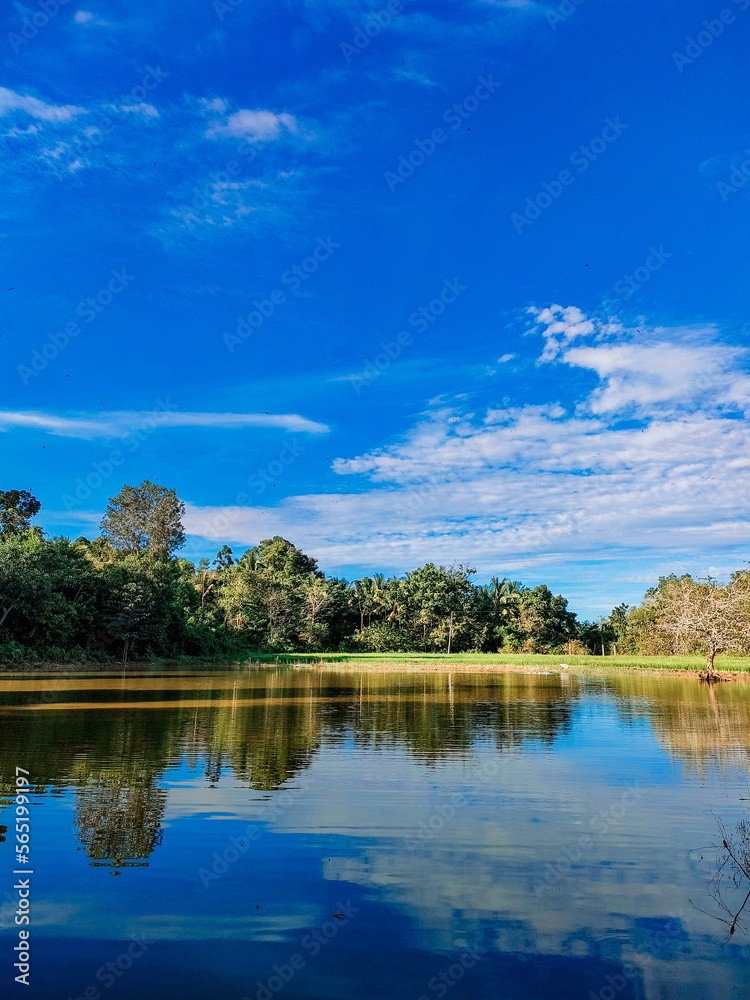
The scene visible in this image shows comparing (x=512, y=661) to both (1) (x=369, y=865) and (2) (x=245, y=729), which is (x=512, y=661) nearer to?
(2) (x=245, y=729)

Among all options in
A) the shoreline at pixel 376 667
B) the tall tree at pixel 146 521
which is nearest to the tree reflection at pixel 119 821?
the shoreline at pixel 376 667

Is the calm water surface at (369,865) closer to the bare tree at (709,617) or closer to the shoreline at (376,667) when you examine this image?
the bare tree at (709,617)

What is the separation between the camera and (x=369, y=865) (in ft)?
29.6

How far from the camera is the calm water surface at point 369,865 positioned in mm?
6223

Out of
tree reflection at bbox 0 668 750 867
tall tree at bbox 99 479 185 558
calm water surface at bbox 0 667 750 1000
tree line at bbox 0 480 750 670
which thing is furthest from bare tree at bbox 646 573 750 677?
tall tree at bbox 99 479 185 558

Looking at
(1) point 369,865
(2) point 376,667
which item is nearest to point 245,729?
(1) point 369,865

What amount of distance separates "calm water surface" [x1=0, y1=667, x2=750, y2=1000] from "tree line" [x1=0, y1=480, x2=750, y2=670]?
39.5m

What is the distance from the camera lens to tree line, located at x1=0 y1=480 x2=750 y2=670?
54750mm

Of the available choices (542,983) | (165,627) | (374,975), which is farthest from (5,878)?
(165,627)

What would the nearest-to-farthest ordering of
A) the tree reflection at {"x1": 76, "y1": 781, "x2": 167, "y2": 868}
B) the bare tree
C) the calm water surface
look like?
1. the calm water surface
2. the tree reflection at {"x1": 76, "y1": 781, "x2": 167, "y2": 868}
3. the bare tree

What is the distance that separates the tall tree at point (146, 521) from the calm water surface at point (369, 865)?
7394 cm

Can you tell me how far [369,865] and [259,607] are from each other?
87430 mm

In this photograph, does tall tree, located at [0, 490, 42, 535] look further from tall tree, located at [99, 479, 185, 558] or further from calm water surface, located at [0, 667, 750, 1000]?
calm water surface, located at [0, 667, 750, 1000]

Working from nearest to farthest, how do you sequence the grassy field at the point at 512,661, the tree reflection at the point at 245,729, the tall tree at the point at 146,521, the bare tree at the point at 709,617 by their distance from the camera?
the tree reflection at the point at 245,729 → the bare tree at the point at 709,617 → the grassy field at the point at 512,661 → the tall tree at the point at 146,521
